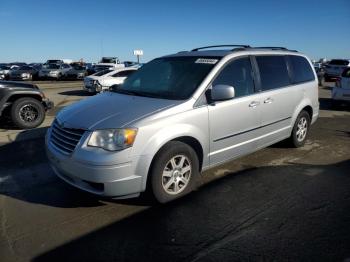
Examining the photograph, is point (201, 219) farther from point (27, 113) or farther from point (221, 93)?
point (27, 113)

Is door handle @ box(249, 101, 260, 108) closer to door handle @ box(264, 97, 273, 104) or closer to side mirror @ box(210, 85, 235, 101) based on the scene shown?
door handle @ box(264, 97, 273, 104)

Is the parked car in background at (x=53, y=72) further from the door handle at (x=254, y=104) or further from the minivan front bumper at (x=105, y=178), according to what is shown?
the minivan front bumper at (x=105, y=178)

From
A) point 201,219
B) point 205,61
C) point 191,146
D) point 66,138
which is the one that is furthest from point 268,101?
point 66,138

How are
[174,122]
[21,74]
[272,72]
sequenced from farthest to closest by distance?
[21,74] < [272,72] < [174,122]

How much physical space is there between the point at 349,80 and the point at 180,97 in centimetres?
936

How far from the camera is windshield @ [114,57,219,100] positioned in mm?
4418

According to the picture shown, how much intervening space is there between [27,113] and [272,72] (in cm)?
592

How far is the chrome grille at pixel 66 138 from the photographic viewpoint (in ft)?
12.4

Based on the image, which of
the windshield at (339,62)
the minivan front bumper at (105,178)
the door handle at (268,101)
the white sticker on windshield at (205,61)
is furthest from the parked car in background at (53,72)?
the minivan front bumper at (105,178)

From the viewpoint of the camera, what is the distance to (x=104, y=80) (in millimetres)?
17672

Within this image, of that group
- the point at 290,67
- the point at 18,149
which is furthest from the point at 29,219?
the point at 290,67

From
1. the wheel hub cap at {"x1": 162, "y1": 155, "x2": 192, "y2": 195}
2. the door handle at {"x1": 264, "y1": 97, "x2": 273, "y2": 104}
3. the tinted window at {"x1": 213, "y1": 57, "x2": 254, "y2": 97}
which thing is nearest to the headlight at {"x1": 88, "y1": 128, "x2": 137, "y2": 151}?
the wheel hub cap at {"x1": 162, "y1": 155, "x2": 192, "y2": 195}

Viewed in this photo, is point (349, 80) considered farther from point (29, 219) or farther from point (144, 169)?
point (29, 219)

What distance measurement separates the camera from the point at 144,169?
3.71 meters
